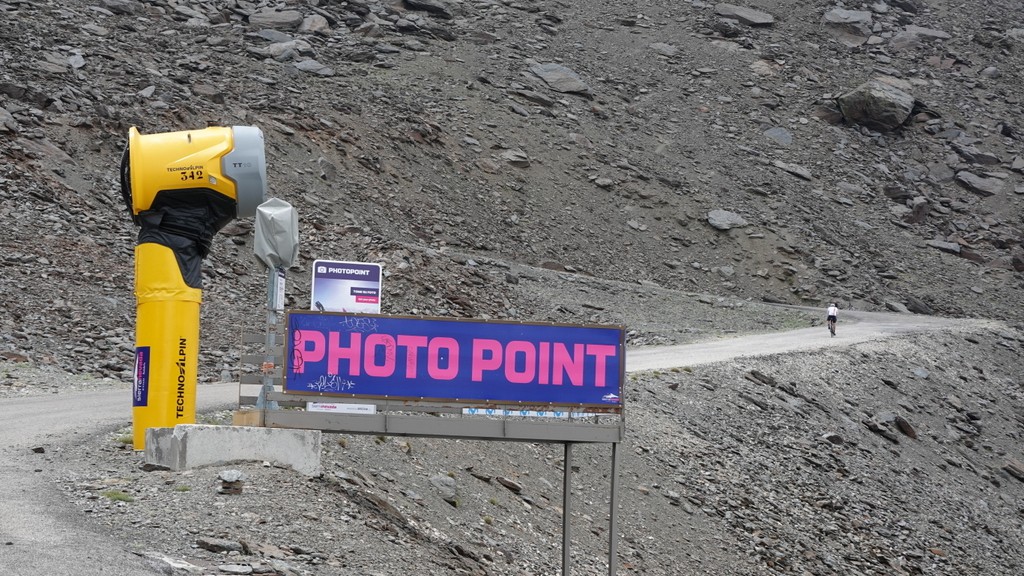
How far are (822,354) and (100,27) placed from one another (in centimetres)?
3382

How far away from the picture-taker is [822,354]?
116 feet

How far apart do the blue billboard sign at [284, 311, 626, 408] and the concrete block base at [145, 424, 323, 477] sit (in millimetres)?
581

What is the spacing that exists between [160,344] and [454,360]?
3603 mm

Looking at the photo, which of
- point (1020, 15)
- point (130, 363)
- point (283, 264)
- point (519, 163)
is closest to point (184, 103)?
point (519, 163)

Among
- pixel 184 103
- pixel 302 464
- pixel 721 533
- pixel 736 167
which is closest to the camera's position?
pixel 302 464

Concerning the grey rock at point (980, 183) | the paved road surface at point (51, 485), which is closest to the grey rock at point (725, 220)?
the grey rock at point (980, 183)

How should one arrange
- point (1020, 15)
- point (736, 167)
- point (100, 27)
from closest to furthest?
point (100, 27)
point (736, 167)
point (1020, 15)

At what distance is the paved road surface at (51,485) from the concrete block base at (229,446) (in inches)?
46.3

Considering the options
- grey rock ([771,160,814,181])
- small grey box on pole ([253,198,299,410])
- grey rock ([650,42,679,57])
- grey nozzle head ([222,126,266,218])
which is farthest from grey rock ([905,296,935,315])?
small grey box on pole ([253,198,299,410])

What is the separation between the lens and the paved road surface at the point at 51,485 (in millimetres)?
10086

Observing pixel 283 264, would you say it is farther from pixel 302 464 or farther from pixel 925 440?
pixel 925 440

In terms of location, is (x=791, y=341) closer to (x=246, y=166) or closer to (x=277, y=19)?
(x=246, y=166)

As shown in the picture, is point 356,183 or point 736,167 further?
point 736,167

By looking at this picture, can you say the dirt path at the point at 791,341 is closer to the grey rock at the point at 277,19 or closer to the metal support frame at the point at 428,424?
the metal support frame at the point at 428,424
